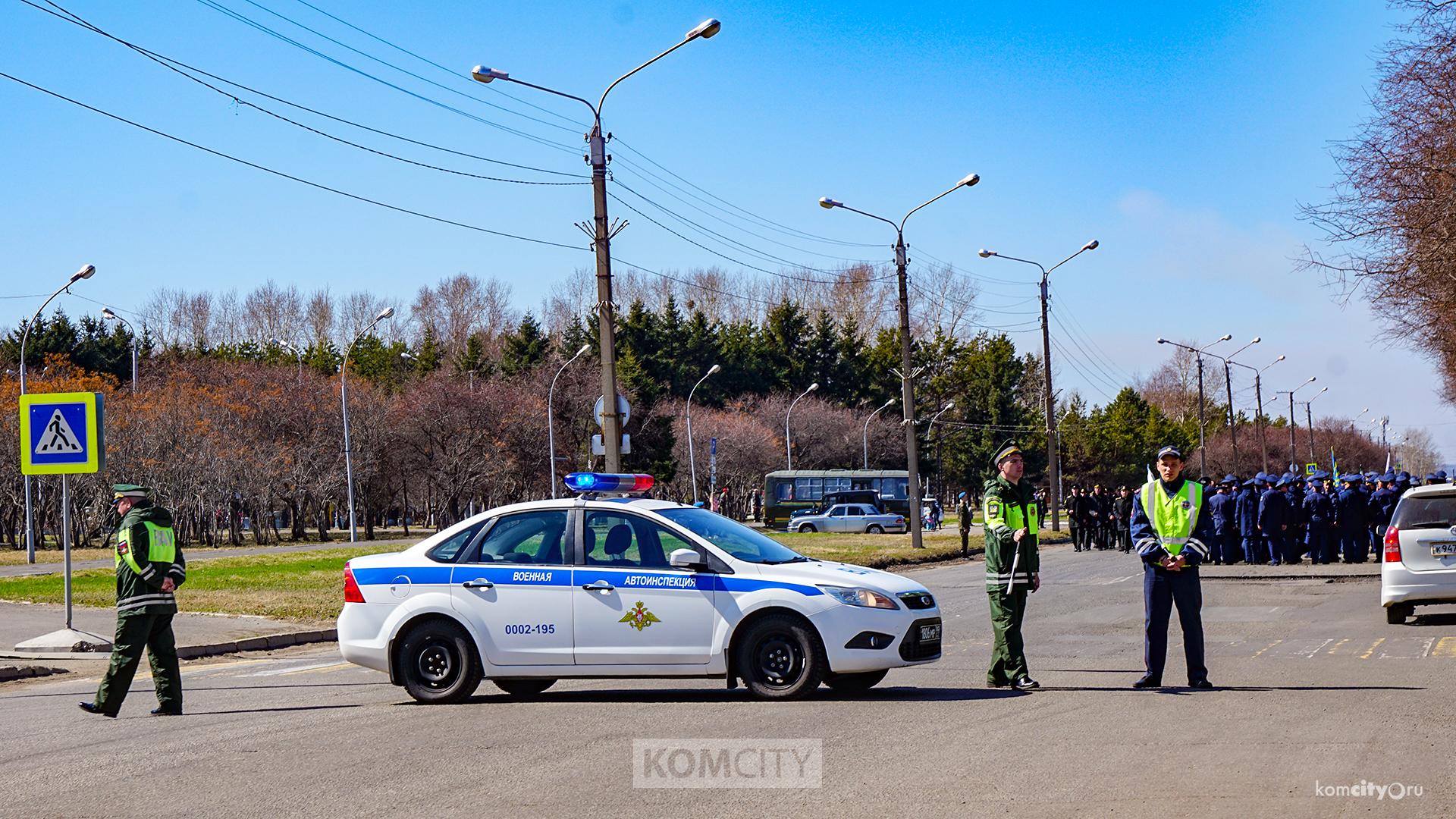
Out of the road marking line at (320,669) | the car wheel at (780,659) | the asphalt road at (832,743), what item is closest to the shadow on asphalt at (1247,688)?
the asphalt road at (832,743)

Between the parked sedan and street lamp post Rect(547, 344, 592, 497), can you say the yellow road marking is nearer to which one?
street lamp post Rect(547, 344, 592, 497)

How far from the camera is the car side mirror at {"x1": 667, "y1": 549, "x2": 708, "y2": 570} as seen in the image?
1004cm

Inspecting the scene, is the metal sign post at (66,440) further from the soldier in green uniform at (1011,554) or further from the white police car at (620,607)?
the soldier in green uniform at (1011,554)

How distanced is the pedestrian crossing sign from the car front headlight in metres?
9.94

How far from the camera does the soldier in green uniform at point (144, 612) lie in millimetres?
10430

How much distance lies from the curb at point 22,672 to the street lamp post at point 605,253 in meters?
8.05

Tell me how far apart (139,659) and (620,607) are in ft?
12.2

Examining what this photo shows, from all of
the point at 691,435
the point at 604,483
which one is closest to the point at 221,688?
the point at 604,483

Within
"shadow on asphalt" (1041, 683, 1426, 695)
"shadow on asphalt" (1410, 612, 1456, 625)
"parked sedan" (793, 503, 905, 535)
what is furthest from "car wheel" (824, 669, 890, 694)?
"parked sedan" (793, 503, 905, 535)

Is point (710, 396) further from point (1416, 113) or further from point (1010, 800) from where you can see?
point (1010, 800)

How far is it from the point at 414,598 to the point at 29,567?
30225 mm

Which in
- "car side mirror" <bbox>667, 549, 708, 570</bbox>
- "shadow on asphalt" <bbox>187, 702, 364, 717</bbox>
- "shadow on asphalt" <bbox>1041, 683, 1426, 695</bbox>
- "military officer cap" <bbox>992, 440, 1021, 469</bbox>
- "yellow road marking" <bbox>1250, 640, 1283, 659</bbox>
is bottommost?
"yellow road marking" <bbox>1250, 640, 1283, 659</bbox>

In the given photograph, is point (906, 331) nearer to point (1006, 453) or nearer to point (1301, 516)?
point (1301, 516)

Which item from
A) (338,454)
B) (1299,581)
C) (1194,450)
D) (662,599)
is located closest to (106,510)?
(338,454)
